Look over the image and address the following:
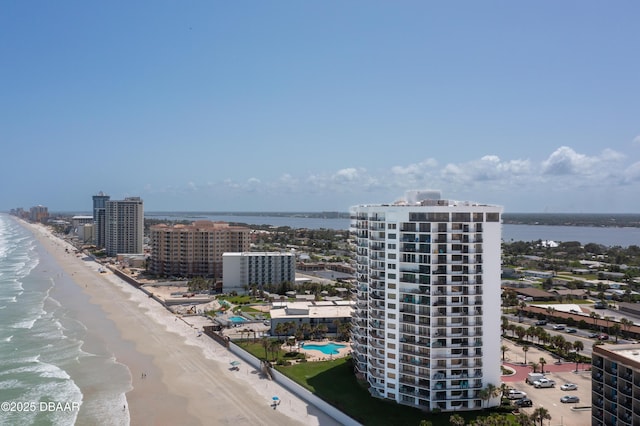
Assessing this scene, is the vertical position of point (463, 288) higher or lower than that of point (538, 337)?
higher

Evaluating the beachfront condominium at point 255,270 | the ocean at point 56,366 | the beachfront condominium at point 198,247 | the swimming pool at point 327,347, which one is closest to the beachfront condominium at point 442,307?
the swimming pool at point 327,347

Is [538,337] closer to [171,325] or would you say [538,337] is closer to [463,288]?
[463,288]

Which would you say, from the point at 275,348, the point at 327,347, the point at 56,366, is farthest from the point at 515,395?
the point at 56,366

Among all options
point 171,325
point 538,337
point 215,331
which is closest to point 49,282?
point 171,325

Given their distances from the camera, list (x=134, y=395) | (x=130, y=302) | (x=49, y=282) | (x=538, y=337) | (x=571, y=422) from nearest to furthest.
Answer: (x=571, y=422) < (x=134, y=395) < (x=538, y=337) < (x=130, y=302) < (x=49, y=282)

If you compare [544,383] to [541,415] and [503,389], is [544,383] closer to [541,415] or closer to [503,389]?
[503,389]

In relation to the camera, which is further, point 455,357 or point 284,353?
point 284,353
